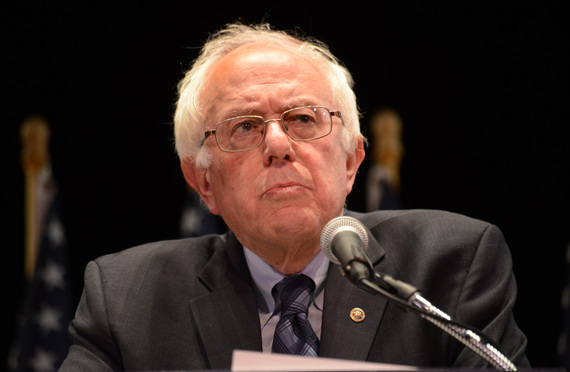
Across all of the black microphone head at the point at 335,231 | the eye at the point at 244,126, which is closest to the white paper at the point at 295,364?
the black microphone head at the point at 335,231

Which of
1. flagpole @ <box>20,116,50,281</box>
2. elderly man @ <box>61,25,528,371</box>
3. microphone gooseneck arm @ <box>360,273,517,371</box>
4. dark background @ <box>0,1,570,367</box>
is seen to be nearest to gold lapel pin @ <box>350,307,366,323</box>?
elderly man @ <box>61,25,528,371</box>

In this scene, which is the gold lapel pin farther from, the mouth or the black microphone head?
the black microphone head

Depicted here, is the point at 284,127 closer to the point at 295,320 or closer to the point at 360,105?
the point at 295,320

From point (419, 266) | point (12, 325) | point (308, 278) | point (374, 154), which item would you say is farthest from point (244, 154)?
point (12, 325)

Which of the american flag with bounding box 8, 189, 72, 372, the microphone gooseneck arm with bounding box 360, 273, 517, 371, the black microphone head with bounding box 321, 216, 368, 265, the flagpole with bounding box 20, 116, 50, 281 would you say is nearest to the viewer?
the microphone gooseneck arm with bounding box 360, 273, 517, 371

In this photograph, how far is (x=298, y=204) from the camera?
195 cm

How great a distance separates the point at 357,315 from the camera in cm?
193

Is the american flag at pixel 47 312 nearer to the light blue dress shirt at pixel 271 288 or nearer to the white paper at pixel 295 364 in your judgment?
the light blue dress shirt at pixel 271 288

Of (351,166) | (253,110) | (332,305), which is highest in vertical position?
(253,110)

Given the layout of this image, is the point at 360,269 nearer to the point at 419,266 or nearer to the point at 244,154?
the point at 419,266

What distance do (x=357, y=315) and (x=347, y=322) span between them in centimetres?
4

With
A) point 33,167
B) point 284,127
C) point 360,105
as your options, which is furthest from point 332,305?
point 33,167

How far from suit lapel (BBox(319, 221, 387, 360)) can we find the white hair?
54 cm

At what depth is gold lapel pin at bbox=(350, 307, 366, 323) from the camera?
1920mm
